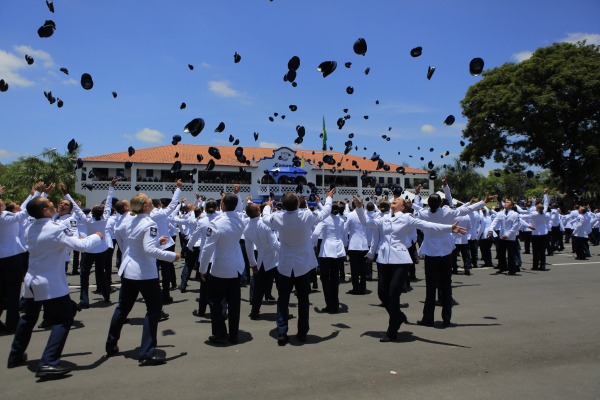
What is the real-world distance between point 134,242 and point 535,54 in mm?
39098

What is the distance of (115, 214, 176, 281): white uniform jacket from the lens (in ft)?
16.8

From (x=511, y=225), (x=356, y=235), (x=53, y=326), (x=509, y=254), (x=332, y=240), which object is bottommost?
(x=53, y=326)

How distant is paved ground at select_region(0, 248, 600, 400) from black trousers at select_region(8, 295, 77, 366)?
0.23 m

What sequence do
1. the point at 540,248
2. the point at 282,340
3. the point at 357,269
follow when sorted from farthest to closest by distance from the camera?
the point at 540,248 → the point at 357,269 → the point at 282,340

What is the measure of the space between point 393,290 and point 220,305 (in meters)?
2.41

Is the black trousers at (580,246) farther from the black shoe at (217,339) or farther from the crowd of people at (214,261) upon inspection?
the black shoe at (217,339)

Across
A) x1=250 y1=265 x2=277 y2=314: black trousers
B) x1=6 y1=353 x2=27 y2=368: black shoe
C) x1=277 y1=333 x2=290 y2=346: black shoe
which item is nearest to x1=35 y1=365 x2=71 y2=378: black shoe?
x1=6 y1=353 x2=27 y2=368: black shoe

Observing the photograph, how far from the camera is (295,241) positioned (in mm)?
5984

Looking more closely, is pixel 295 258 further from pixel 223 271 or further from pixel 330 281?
→ pixel 330 281

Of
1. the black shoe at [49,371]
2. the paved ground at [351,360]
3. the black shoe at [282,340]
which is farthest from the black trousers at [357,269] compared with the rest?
the black shoe at [49,371]

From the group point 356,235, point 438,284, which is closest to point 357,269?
point 356,235

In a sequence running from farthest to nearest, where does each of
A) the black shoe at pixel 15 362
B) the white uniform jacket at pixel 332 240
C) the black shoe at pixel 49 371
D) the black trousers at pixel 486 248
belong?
the black trousers at pixel 486 248, the white uniform jacket at pixel 332 240, the black shoe at pixel 15 362, the black shoe at pixel 49 371

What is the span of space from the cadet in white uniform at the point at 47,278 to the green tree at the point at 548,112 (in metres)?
31.1

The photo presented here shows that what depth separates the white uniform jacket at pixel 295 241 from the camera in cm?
591
